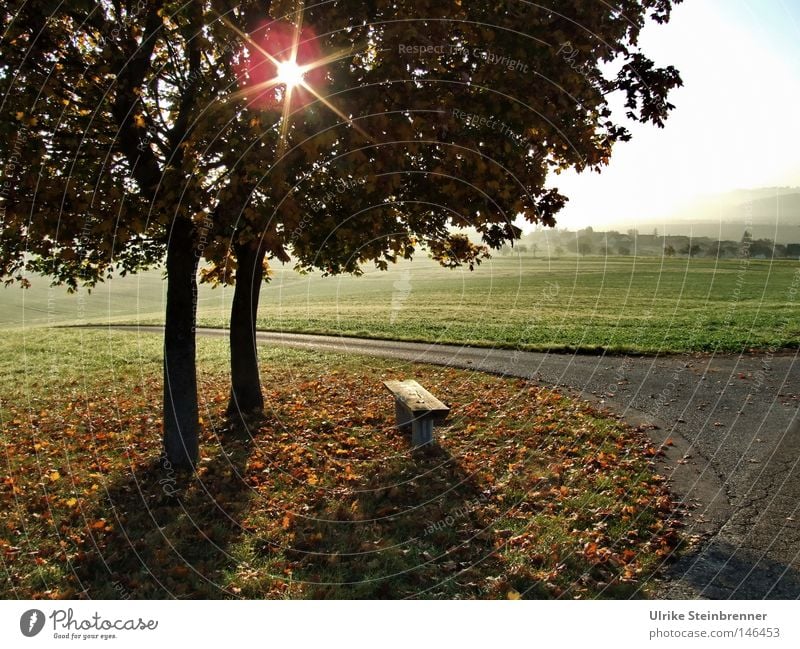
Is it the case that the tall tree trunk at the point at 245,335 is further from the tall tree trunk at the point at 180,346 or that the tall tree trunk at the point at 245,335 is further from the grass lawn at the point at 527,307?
the grass lawn at the point at 527,307

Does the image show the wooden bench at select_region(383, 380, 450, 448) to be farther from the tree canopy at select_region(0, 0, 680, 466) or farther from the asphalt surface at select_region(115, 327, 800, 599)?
the asphalt surface at select_region(115, 327, 800, 599)

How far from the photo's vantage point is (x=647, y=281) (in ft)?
149

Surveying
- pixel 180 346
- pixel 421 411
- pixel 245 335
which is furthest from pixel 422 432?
pixel 245 335

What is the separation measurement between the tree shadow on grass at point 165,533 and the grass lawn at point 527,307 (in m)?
12.3

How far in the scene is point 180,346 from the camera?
8906mm

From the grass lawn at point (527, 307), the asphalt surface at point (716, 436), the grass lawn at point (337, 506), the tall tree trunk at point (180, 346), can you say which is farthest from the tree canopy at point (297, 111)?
the grass lawn at point (527, 307)

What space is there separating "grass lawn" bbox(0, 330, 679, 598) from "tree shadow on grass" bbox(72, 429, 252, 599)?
2 cm

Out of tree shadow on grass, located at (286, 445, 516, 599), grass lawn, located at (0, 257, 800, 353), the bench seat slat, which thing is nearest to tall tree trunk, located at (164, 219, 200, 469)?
tree shadow on grass, located at (286, 445, 516, 599)

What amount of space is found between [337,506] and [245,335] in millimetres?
5225

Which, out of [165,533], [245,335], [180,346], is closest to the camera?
[165,533]

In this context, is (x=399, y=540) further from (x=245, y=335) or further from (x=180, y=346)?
(x=245, y=335)

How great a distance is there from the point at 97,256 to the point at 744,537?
10153mm

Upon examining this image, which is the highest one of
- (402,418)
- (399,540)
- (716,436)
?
(402,418)

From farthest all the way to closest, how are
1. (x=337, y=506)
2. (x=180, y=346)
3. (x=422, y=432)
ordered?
(x=422, y=432)
(x=180, y=346)
(x=337, y=506)
